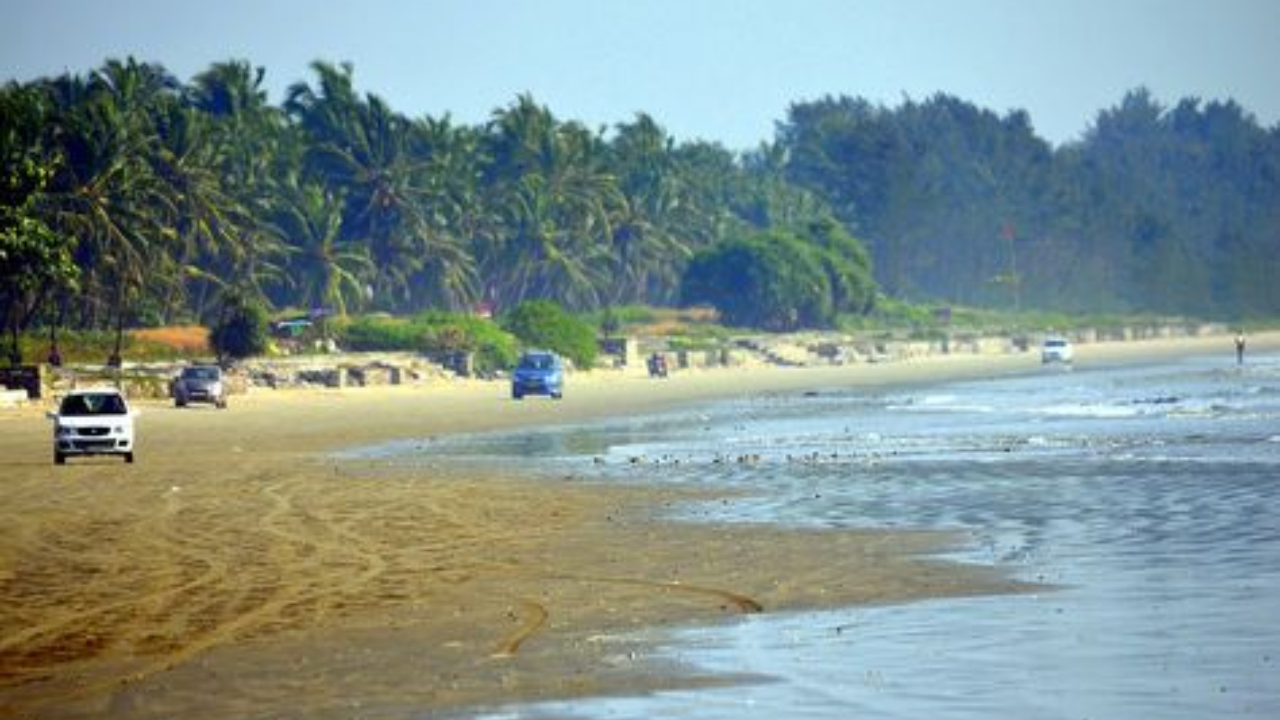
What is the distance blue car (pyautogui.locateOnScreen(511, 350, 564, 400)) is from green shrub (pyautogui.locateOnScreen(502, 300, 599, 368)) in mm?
28273

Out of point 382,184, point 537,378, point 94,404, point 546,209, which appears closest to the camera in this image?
point 94,404

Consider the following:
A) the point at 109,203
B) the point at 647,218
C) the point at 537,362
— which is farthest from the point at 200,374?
the point at 647,218

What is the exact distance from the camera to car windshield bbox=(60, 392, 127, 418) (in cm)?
5069

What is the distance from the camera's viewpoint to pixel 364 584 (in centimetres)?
2491

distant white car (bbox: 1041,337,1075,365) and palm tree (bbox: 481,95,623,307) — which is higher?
palm tree (bbox: 481,95,623,307)

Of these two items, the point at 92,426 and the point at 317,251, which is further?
the point at 317,251

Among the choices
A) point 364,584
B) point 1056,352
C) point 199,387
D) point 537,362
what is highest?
point 1056,352

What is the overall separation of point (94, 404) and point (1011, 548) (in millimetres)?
29212

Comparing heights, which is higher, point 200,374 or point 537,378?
point 200,374

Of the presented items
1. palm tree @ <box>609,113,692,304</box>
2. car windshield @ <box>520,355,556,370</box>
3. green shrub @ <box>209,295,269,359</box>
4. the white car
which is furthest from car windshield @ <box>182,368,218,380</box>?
palm tree @ <box>609,113,692,304</box>

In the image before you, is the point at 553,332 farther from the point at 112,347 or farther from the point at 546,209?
the point at 546,209

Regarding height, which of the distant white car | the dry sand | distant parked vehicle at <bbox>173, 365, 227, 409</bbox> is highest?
the distant white car

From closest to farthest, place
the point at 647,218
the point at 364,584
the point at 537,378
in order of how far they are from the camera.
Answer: the point at 364,584
the point at 537,378
the point at 647,218

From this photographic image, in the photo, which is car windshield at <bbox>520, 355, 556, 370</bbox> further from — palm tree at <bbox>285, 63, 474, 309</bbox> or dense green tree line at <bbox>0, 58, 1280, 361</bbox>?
palm tree at <bbox>285, 63, 474, 309</bbox>
